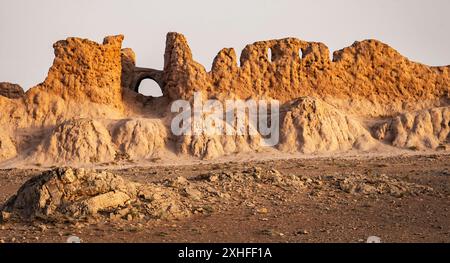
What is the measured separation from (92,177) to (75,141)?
1665cm

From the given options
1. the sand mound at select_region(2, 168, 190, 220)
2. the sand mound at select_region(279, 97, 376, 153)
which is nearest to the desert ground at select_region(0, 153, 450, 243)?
the sand mound at select_region(2, 168, 190, 220)

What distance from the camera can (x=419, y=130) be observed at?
103 ft

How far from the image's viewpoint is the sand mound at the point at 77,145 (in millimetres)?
28375

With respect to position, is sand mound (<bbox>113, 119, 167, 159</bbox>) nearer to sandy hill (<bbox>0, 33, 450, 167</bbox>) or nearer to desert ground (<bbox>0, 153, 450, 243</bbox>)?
sandy hill (<bbox>0, 33, 450, 167</bbox>)

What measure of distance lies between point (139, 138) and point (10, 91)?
11228 millimetres

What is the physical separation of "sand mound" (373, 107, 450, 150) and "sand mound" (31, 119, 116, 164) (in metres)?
15.5

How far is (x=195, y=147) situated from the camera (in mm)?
29172

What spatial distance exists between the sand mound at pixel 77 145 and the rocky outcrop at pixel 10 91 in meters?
7.46

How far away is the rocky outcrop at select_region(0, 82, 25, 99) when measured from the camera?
3516cm

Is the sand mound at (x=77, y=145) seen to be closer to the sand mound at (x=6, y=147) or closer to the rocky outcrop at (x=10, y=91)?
the sand mound at (x=6, y=147)

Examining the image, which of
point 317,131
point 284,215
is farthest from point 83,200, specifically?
point 317,131

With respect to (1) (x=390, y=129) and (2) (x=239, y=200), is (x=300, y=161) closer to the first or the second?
(1) (x=390, y=129)

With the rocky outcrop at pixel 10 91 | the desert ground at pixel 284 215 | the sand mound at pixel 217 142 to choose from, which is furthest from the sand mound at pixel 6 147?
the desert ground at pixel 284 215
